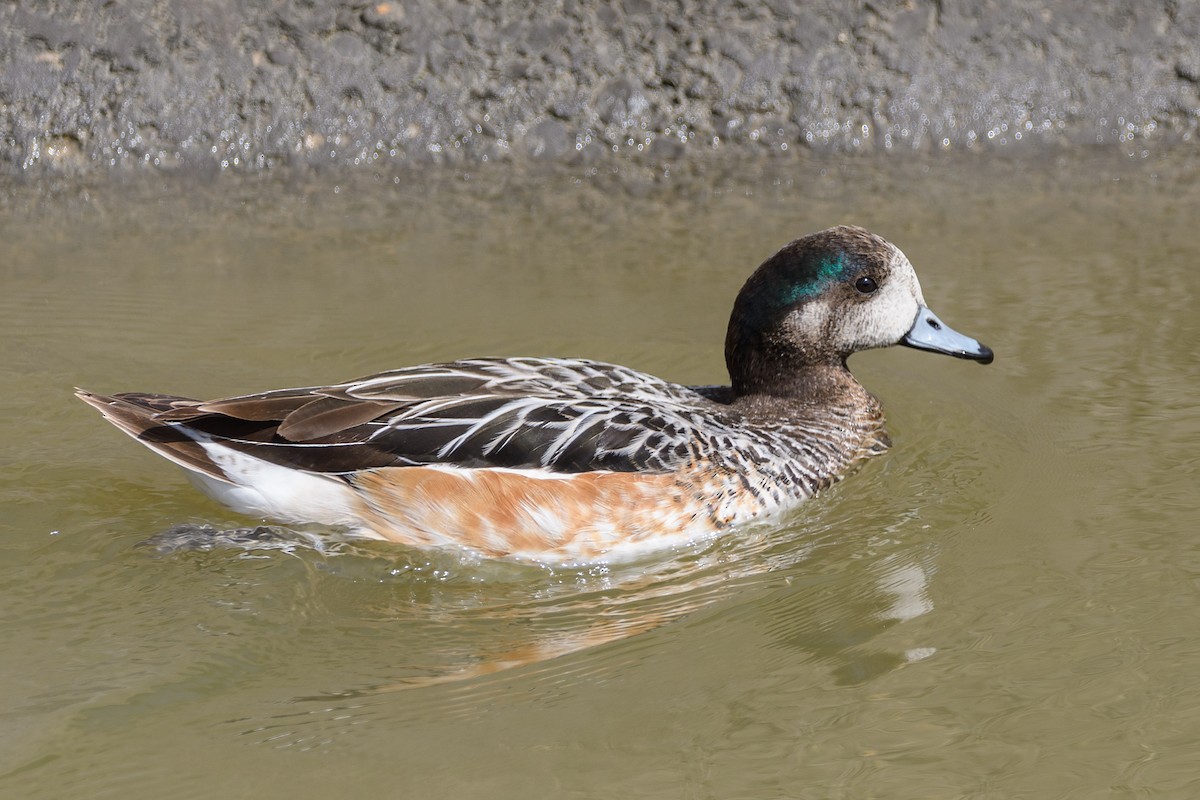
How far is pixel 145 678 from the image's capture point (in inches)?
173

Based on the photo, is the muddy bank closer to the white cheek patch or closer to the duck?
the white cheek patch

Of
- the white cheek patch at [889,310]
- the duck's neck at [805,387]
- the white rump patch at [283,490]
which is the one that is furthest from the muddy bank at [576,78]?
the white rump patch at [283,490]

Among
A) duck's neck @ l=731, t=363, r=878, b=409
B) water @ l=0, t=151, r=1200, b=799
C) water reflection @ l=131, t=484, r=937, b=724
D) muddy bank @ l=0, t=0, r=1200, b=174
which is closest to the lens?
water @ l=0, t=151, r=1200, b=799

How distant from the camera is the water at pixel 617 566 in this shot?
397 cm

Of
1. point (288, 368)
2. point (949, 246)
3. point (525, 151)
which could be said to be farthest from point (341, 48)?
point (949, 246)

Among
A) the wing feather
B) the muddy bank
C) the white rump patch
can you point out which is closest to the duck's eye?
the wing feather

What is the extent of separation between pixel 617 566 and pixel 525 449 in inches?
21.6

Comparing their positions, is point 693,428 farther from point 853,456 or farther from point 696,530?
point 853,456

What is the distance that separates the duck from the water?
15 centimetres

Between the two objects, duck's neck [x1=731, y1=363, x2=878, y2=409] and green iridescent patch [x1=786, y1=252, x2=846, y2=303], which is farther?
duck's neck [x1=731, y1=363, x2=878, y2=409]

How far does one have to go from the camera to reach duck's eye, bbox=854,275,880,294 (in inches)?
234

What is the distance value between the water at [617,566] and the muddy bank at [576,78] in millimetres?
538

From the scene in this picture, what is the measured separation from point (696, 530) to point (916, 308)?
1417 mm

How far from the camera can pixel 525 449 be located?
5371 mm
